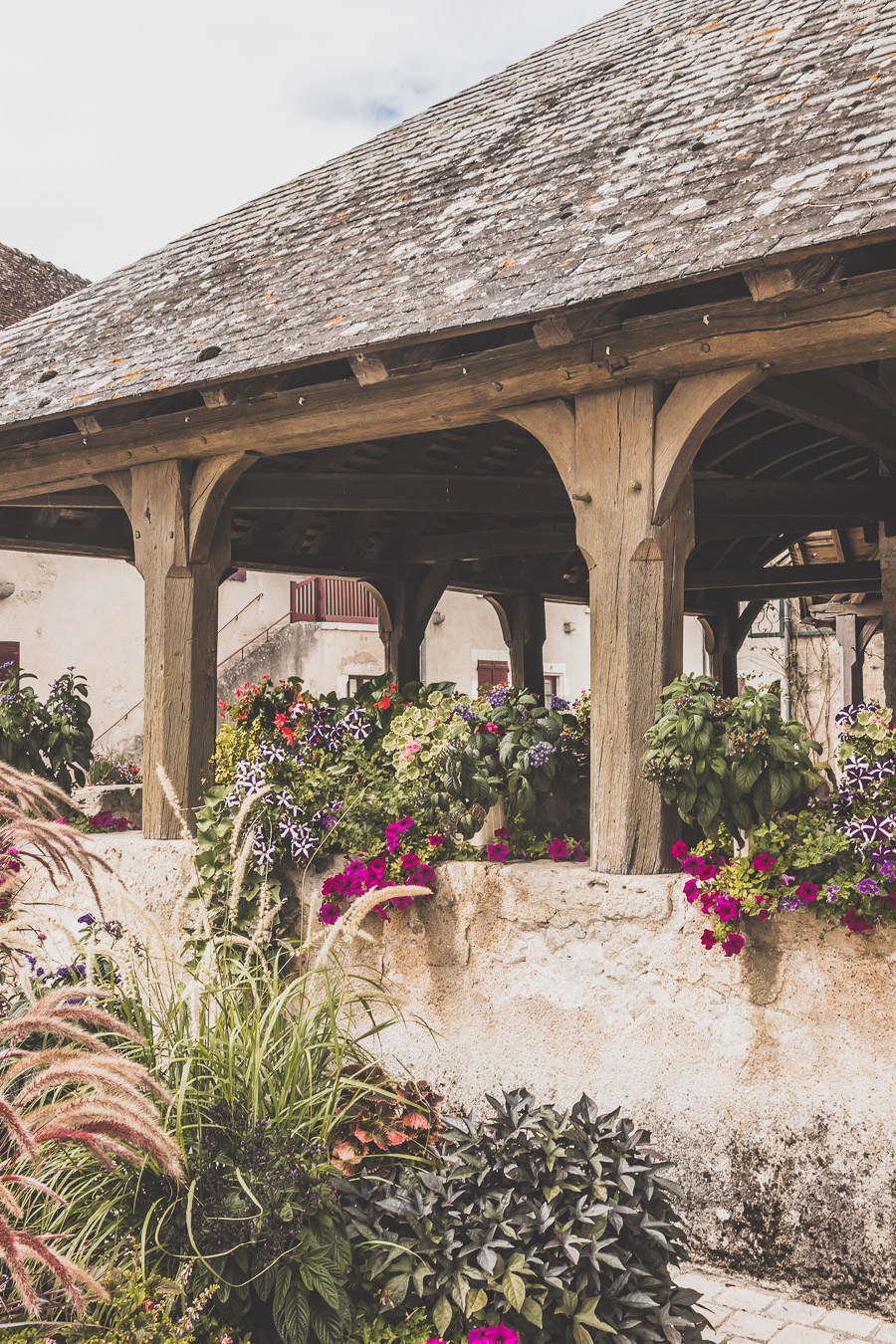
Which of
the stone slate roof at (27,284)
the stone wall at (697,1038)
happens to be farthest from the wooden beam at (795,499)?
the stone slate roof at (27,284)

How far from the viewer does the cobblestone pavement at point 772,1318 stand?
3170mm

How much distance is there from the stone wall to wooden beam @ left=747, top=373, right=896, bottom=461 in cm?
231

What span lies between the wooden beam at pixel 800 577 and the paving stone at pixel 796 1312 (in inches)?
299

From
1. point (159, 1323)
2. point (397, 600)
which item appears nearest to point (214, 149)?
point (397, 600)

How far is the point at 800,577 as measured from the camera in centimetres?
1055

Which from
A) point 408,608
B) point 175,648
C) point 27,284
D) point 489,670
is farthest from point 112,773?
point 489,670

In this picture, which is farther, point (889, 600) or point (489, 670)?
point (489, 670)

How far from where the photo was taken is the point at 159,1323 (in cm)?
223

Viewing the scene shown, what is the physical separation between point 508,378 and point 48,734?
377 centimetres

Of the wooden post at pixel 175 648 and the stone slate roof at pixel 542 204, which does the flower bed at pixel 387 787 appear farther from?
the stone slate roof at pixel 542 204

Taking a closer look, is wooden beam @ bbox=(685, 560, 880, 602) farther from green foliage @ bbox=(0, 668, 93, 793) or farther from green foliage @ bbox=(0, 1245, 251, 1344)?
green foliage @ bbox=(0, 1245, 251, 1344)

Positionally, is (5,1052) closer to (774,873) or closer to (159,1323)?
(159,1323)

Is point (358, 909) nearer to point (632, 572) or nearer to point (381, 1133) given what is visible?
point (381, 1133)

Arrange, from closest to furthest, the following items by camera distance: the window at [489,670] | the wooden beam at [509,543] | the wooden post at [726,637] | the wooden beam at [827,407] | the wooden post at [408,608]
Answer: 1. the wooden beam at [827,407]
2. the wooden beam at [509,543]
3. the wooden post at [408,608]
4. the wooden post at [726,637]
5. the window at [489,670]
